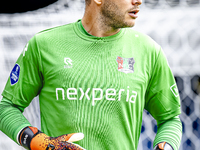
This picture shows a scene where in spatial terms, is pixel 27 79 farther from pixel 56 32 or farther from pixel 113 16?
pixel 113 16

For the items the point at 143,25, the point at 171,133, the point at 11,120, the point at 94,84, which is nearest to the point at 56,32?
the point at 94,84

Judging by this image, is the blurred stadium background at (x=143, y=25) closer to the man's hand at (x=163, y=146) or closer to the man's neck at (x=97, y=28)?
the man's neck at (x=97, y=28)

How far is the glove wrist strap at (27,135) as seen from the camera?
120cm

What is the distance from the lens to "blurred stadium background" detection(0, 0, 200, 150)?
2180 mm

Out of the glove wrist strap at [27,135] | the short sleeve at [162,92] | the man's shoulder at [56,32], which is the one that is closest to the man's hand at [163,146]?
the short sleeve at [162,92]

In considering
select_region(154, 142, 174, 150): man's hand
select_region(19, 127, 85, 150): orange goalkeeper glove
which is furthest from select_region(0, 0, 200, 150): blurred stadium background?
select_region(154, 142, 174, 150): man's hand

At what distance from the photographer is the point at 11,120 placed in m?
1.26

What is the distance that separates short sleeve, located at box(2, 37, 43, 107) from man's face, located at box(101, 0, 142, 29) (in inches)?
13.3

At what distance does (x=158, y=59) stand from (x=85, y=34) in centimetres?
32

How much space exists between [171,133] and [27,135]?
22.8 inches

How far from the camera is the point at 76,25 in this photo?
1.34 metres

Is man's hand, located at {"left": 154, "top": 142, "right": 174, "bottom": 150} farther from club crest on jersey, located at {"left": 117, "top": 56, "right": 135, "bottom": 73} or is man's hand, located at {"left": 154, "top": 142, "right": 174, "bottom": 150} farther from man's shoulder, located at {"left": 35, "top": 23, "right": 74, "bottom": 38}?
man's shoulder, located at {"left": 35, "top": 23, "right": 74, "bottom": 38}

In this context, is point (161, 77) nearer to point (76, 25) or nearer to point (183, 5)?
point (76, 25)

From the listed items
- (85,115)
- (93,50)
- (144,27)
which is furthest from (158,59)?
(144,27)
